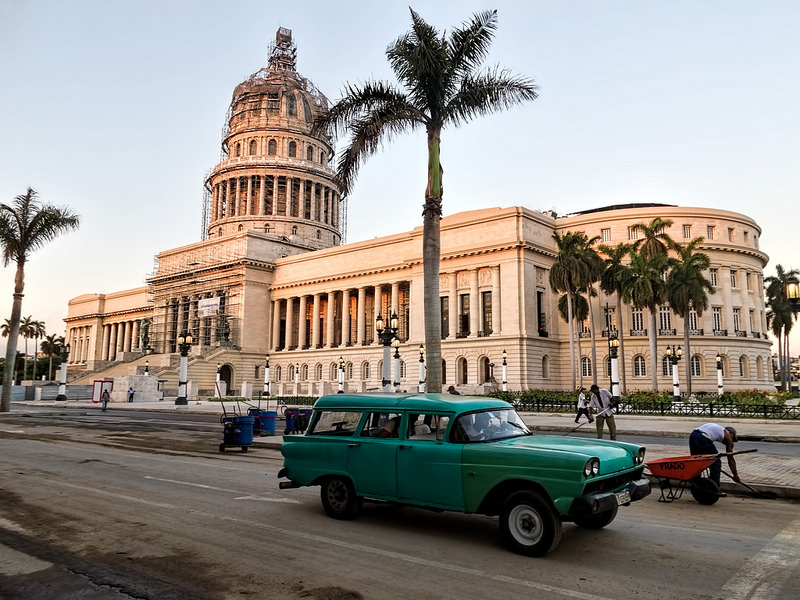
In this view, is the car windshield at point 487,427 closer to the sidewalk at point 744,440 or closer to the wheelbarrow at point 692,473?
the wheelbarrow at point 692,473

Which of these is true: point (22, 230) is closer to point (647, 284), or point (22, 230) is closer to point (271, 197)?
point (647, 284)

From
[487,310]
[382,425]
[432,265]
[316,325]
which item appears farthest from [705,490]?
[316,325]

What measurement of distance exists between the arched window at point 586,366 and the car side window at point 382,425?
4760 centimetres

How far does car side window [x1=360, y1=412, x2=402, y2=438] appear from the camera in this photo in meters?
7.68

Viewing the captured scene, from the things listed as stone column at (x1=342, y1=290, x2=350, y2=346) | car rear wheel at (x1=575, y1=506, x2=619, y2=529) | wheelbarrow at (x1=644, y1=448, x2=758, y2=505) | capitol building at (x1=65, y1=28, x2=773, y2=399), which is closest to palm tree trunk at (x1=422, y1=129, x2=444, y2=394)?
wheelbarrow at (x1=644, y1=448, x2=758, y2=505)

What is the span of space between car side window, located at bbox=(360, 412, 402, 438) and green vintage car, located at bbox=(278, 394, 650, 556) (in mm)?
13

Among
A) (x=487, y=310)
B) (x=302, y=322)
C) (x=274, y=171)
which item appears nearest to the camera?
A: (x=487, y=310)

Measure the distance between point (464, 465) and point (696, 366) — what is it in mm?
49765

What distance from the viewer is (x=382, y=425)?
25.7ft

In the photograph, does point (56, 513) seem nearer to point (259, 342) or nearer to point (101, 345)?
point (259, 342)

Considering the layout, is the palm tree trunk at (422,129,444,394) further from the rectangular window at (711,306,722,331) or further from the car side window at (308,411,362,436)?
the rectangular window at (711,306,722,331)

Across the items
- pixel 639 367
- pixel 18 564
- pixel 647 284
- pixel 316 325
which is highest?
pixel 647 284

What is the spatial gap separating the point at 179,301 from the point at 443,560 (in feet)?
258

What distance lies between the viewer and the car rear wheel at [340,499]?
26.2ft
